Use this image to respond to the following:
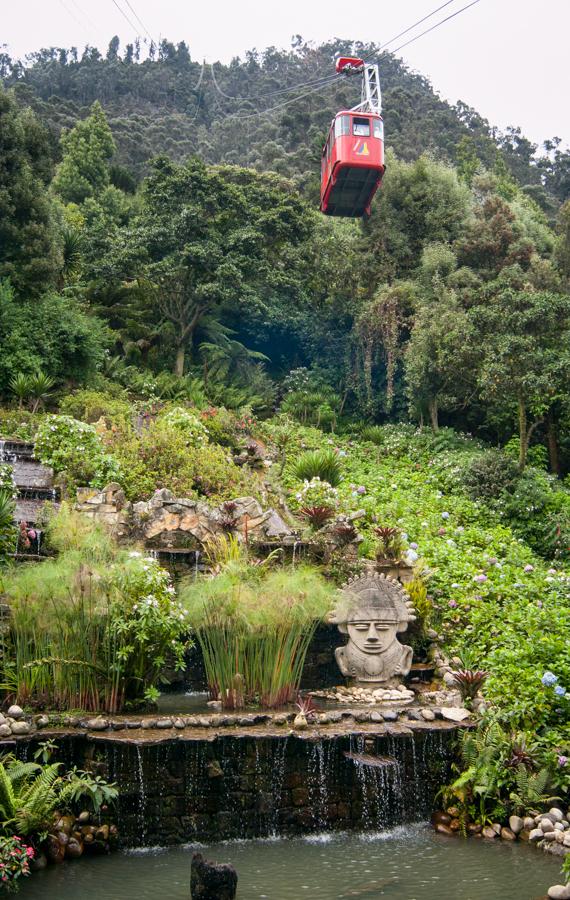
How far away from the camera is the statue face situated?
8.26 metres

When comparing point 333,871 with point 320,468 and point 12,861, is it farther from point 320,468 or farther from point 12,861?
point 320,468

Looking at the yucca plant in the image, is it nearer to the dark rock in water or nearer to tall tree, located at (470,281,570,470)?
tall tree, located at (470,281,570,470)

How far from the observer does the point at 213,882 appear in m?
4.68

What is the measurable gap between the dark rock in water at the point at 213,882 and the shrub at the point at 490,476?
11160 millimetres

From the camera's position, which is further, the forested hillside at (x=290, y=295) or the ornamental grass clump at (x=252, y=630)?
the forested hillside at (x=290, y=295)

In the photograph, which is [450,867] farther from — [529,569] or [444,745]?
[529,569]

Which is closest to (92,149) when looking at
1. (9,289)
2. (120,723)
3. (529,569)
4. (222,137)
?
(9,289)

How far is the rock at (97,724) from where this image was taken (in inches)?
244

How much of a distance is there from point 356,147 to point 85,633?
15559 millimetres

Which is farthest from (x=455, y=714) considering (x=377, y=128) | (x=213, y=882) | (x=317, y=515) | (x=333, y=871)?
(x=377, y=128)

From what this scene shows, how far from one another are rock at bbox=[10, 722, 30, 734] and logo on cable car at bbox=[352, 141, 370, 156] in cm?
1642

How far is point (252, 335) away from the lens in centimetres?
2441

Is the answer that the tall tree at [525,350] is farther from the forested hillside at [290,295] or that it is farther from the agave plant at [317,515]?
the agave plant at [317,515]

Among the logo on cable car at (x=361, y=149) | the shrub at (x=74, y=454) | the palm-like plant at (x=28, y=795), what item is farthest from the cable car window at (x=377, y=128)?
the palm-like plant at (x=28, y=795)
